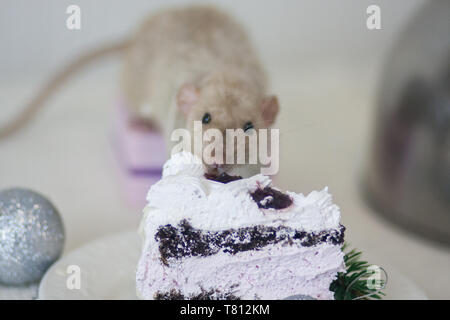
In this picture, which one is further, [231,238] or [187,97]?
[187,97]

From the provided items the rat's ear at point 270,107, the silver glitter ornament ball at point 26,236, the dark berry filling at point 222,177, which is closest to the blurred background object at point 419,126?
the rat's ear at point 270,107

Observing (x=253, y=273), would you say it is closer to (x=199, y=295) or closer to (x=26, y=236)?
(x=199, y=295)

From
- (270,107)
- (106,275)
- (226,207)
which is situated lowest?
(106,275)

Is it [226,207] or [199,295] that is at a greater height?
[226,207]

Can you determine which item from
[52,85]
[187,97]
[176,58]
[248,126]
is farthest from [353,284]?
[52,85]

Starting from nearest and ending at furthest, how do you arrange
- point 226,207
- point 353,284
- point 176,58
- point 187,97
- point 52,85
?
point 226,207 → point 353,284 → point 187,97 → point 176,58 → point 52,85

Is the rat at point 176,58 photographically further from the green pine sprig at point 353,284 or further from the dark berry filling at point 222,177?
the green pine sprig at point 353,284

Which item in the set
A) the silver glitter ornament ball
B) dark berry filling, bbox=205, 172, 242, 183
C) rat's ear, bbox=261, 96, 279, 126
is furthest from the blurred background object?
the silver glitter ornament ball
